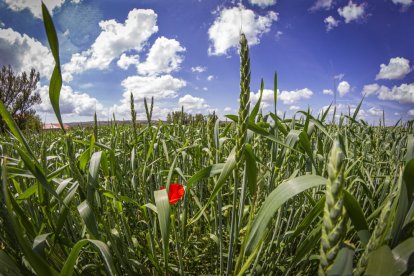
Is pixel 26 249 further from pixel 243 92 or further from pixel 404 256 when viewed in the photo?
pixel 404 256

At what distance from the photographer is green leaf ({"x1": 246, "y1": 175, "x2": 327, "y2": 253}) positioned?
60cm

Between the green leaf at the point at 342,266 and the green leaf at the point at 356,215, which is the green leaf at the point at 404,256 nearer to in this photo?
the green leaf at the point at 356,215

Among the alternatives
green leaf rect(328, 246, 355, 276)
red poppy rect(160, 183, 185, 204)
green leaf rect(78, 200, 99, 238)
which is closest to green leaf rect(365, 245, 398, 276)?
green leaf rect(328, 246, 355, 276)

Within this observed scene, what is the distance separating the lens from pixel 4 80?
23484 millimetres

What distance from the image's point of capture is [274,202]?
0.61 m

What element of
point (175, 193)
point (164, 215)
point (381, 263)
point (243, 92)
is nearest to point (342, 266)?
point (381, 263)

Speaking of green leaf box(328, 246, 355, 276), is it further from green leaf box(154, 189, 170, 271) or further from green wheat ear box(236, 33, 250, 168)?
green leaf box(154, 189, 170, 271)

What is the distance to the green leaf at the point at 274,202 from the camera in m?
0.60

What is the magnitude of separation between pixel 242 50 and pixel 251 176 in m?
0.41

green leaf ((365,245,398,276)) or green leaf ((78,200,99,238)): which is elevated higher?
green leaf ((365,245,398,276))

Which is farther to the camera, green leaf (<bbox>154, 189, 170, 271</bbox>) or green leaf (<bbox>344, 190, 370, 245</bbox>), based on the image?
green leaf (<bbox>154, 189, 170, 271</bbox>)

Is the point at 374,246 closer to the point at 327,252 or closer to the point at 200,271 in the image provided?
the point at 327,252

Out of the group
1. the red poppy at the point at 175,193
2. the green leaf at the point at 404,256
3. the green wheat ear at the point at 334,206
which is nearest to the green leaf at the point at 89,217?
the red poppy at the point at 175,193

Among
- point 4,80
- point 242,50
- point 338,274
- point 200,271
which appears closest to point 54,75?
point 242,50
